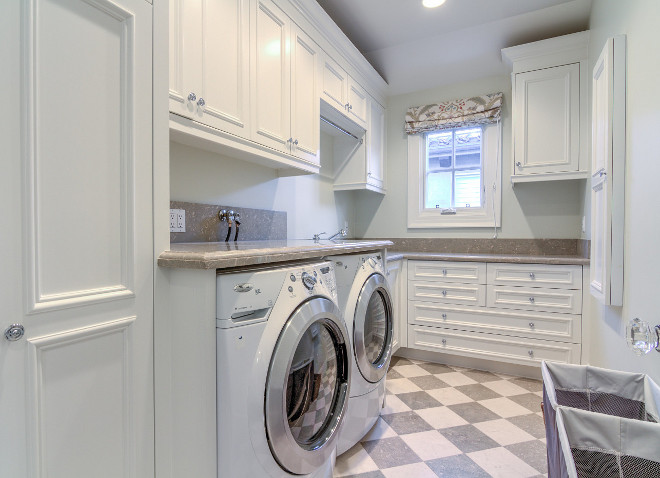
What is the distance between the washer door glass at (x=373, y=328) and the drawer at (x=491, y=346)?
91cm

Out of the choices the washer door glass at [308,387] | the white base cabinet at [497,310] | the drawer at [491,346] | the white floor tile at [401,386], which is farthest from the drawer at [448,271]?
the washer door glass at [308,387]

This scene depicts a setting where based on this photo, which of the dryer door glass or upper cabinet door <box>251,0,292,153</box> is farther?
the dryer door glass

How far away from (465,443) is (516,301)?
3.81ft

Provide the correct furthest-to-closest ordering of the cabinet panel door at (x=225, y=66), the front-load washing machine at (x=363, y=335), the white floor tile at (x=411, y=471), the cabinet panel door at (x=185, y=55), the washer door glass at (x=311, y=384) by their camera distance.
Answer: the front-load washing machine at (x=363, y=335)
the white floor tile at (x=411, y=471)
the cabinet panel door at (x=225, y=66)
the cabinet panel door at (x=185, y=55)
the washer door glass at (x=311, y=384)

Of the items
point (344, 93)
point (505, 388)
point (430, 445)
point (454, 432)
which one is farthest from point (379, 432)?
point (344, 93)

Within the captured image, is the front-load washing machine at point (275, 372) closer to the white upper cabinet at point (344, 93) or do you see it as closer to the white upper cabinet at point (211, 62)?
the white upper cabinet at point (211, 62)

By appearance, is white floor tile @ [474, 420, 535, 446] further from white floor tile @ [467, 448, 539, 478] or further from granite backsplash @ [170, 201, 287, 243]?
granite backsplash @ [170, 201, 287, 243]

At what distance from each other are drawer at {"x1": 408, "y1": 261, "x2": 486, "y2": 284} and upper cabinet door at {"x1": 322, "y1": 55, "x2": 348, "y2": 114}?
4.40 ft

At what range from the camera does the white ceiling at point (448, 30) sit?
2301 mm

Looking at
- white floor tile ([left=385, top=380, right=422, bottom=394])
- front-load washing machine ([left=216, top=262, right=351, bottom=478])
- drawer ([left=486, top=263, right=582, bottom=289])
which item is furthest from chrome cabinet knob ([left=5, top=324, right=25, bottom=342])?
drawer ([left=486, top=263, right=582, bottom=289])

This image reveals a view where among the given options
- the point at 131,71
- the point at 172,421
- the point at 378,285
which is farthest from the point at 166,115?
the point at 378,285

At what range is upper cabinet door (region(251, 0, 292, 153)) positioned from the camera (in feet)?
5.45

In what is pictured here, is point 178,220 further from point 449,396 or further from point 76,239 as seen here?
point 449,396

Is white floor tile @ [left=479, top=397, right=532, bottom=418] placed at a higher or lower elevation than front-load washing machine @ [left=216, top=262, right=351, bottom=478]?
lower
